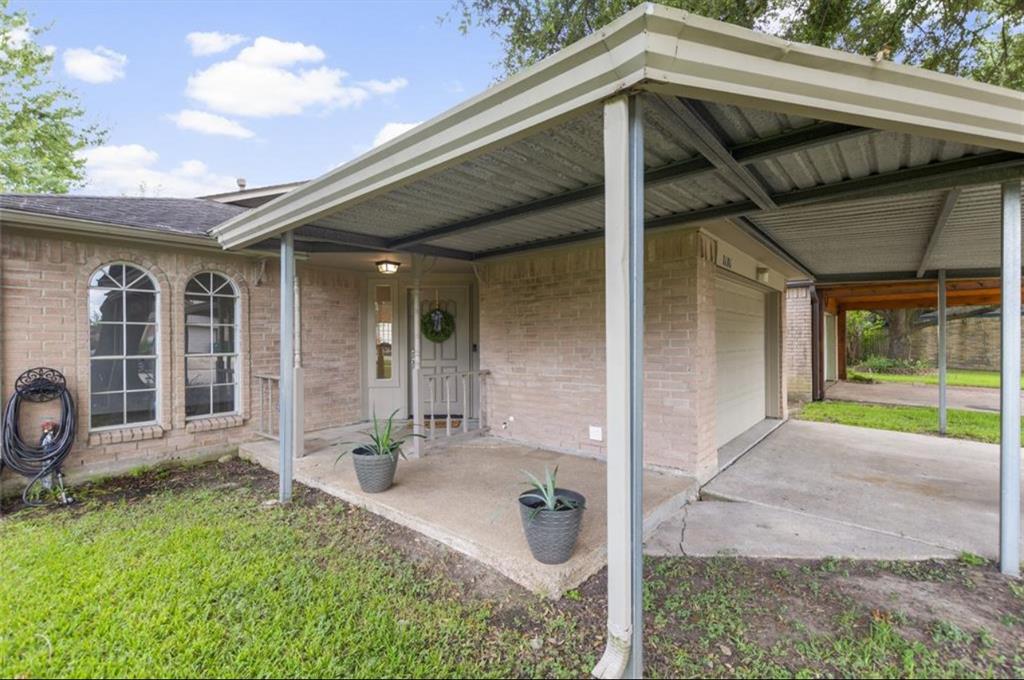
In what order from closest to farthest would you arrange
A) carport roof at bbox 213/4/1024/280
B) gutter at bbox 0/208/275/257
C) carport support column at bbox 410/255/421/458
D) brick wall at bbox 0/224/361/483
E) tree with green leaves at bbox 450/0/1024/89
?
carport roof at bbox 213/4/1024/280
gutter at bbox 0/208/275/257
brick wall at bbox 0/224/361/483
carport support column at bbox 410/255/421/458
tree with green leaves at bbox 450/0/1024/89

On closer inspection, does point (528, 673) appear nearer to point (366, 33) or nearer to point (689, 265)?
point (689, 265)

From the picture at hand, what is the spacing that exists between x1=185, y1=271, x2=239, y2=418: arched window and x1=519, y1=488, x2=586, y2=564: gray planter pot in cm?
475

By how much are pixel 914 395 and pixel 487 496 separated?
1238cm

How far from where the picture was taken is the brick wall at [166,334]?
4102mm

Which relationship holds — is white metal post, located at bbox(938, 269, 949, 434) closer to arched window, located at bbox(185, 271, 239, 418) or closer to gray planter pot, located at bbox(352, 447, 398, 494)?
gray planter pot, located at bbox(352, 447, 398, 494)

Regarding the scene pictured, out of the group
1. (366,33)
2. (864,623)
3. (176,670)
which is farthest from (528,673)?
(366,33)

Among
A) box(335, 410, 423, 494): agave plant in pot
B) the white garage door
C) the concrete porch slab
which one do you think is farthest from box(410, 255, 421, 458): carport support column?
the white garage door

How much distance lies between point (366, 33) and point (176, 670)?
11.1 metres

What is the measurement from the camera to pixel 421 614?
93.3 inches

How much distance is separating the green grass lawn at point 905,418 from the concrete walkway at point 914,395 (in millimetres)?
927

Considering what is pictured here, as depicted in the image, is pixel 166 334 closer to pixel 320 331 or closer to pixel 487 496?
pixel 320 331

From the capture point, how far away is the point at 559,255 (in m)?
5.18

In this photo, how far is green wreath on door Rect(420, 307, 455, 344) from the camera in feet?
22.7

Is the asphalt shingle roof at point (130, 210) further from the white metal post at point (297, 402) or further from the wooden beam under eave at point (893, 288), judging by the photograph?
the wooden beam under eave at point (893, 288)
